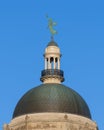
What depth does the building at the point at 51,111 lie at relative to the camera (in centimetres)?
9462

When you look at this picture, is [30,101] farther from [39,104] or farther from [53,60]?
[53,60]

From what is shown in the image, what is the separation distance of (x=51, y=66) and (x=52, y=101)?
7.82 metres

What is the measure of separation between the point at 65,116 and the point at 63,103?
208 centimetres

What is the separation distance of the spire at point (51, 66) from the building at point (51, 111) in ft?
4.20

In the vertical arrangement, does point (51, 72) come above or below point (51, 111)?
above

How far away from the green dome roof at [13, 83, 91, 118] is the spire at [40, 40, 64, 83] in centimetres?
232

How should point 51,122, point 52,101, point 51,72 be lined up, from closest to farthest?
1. point 51,122
2. point 52,101
3. point 51,72

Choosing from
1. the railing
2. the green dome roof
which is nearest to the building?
the green dome roof

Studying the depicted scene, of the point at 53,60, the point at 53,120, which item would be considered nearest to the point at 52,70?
the point at 53,60

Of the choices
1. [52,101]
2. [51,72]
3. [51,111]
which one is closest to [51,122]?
[51,111]

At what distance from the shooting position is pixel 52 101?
95750 mm

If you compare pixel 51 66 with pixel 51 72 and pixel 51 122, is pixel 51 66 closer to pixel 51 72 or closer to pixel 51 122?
pixel 51 72

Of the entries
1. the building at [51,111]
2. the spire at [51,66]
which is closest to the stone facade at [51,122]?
the building at [51,111]

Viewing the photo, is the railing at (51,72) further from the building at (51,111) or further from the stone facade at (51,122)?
the stone facade at (51,122)
